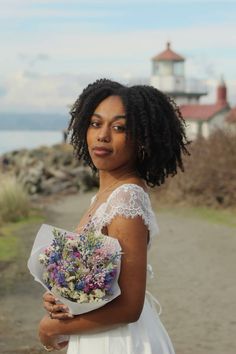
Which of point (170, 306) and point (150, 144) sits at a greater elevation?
point (150, 144)

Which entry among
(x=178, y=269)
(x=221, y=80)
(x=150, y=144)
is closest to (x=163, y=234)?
(x=178, y=269)

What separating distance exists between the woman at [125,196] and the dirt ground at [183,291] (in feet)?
15.1

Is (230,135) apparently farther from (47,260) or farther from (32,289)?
(47,260)

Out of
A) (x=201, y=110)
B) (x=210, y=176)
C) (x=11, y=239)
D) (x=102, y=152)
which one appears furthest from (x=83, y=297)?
(x=201, y=110)

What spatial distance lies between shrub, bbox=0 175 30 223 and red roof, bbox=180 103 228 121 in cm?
3921

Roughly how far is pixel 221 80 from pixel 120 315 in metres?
57.3

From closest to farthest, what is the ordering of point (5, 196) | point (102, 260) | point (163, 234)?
1. point (102, 260)
2. point (163, 234)
3. point (5, 196)

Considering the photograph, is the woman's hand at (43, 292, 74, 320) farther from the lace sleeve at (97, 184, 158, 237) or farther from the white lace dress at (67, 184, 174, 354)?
the lace sleeve at (97, 184, 158, 237)

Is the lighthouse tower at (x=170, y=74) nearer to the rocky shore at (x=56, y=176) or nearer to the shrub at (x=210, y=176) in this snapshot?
the rocky shore at (x=56, y=176)

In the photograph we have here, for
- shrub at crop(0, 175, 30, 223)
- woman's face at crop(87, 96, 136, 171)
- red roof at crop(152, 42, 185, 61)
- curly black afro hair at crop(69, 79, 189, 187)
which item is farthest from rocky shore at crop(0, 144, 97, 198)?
red roof at crop(152, 42, 185, 61)

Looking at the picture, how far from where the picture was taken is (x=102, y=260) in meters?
3.24

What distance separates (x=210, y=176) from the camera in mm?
20375

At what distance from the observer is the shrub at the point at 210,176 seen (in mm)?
20125

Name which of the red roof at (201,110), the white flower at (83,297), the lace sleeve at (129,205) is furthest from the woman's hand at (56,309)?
the red roof at (201,110)
